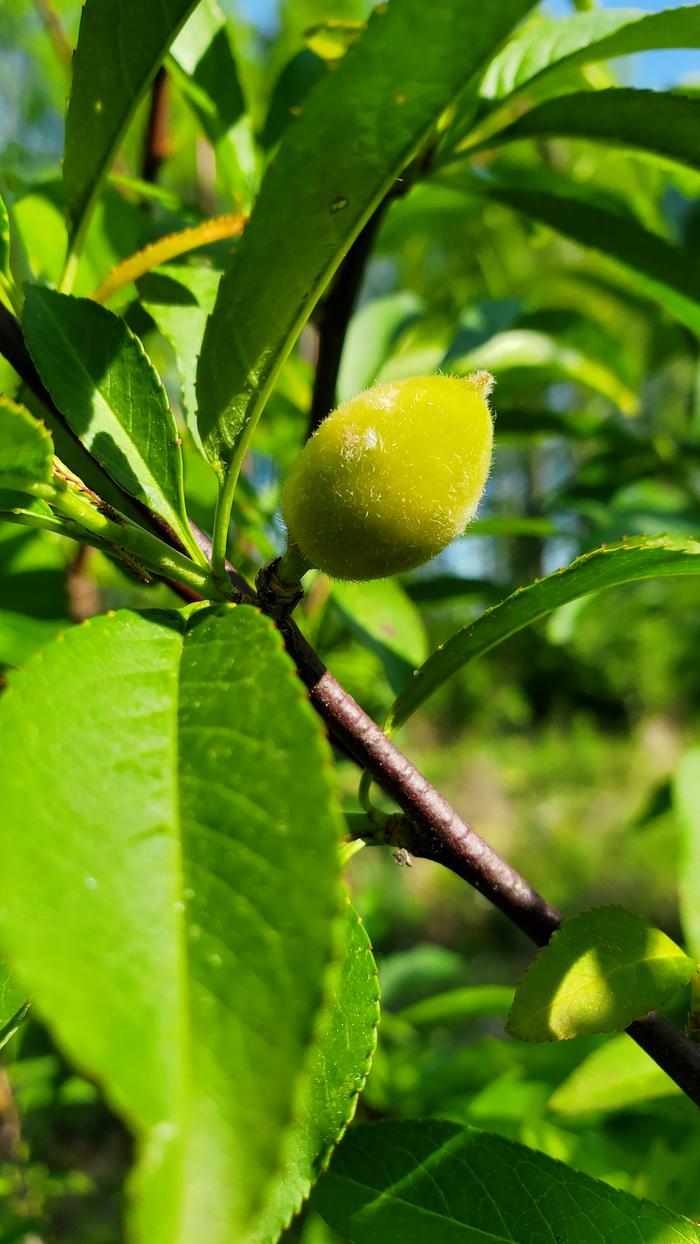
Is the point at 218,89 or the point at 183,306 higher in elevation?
the point at 218,89

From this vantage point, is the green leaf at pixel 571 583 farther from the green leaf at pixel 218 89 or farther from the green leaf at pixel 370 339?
the green leaf at pixel 370 339

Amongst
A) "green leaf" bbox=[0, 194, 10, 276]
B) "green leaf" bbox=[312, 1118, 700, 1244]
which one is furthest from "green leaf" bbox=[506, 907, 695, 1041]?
"green leaf" bbox=[0, 194, 10, 276]

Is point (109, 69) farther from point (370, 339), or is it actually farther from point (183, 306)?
point (370, 339)

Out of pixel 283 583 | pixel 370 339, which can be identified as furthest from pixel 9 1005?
pixel 370 339

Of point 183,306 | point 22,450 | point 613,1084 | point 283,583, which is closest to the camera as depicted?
point 22,450

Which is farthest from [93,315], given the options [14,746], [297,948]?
[297,948]

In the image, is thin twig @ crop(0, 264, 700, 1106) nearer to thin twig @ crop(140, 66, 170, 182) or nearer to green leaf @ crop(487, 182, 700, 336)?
green leaf @ crop(487, 182, 700, 336)

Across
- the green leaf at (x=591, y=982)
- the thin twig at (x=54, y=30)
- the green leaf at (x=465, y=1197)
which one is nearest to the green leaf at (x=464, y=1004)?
the green leaf at (x=465, y=1197)
